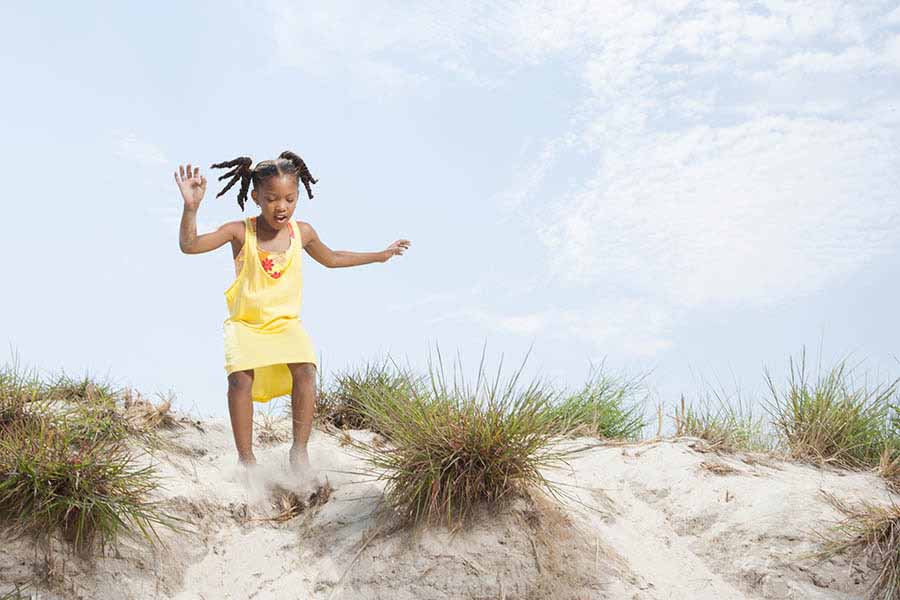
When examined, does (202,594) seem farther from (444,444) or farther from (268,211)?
(268,211)

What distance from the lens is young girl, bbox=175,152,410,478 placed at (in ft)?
15.4

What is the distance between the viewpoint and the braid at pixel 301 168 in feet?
16.8

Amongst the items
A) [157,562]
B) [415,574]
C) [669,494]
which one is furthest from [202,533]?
[669,494]

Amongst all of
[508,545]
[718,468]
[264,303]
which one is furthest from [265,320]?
[718,468]

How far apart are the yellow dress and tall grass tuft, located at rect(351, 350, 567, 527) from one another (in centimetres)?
100

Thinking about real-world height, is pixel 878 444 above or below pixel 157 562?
above

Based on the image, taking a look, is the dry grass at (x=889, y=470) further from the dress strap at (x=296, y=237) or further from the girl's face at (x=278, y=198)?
the girl's face at (x=278, y=198)

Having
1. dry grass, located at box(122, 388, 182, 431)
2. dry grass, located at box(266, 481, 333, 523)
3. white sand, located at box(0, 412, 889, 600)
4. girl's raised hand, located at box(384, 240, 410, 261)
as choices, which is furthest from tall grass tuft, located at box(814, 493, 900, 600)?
dry grass, located at box(122, 388, 182, 431)

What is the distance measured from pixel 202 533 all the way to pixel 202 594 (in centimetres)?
39

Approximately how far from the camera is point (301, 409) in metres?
4.77

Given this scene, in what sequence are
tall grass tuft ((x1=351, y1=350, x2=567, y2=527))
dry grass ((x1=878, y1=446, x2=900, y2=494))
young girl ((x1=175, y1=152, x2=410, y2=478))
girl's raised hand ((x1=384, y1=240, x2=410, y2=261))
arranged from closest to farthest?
tall grass tuft ((x1=351, y1=350, x2=567, y2=527)), young girl ((x1=175, y1=152, x2=410, y2=478)), dry grass ((x1=878, y1=446, x2=900, y2=494)), girl's raised hand ((x1=384, y1=240, x2=410, y2=261))

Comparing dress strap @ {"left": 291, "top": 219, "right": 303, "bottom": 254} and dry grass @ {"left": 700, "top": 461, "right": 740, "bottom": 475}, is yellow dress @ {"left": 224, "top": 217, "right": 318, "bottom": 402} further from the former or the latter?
dry grass @ {"left": 700, "top": 461, "right": 740, "bottom": 475}

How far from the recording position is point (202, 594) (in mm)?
4074

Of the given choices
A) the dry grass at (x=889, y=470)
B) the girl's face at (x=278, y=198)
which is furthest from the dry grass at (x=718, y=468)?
the girl's face at (x=278, y=198)
